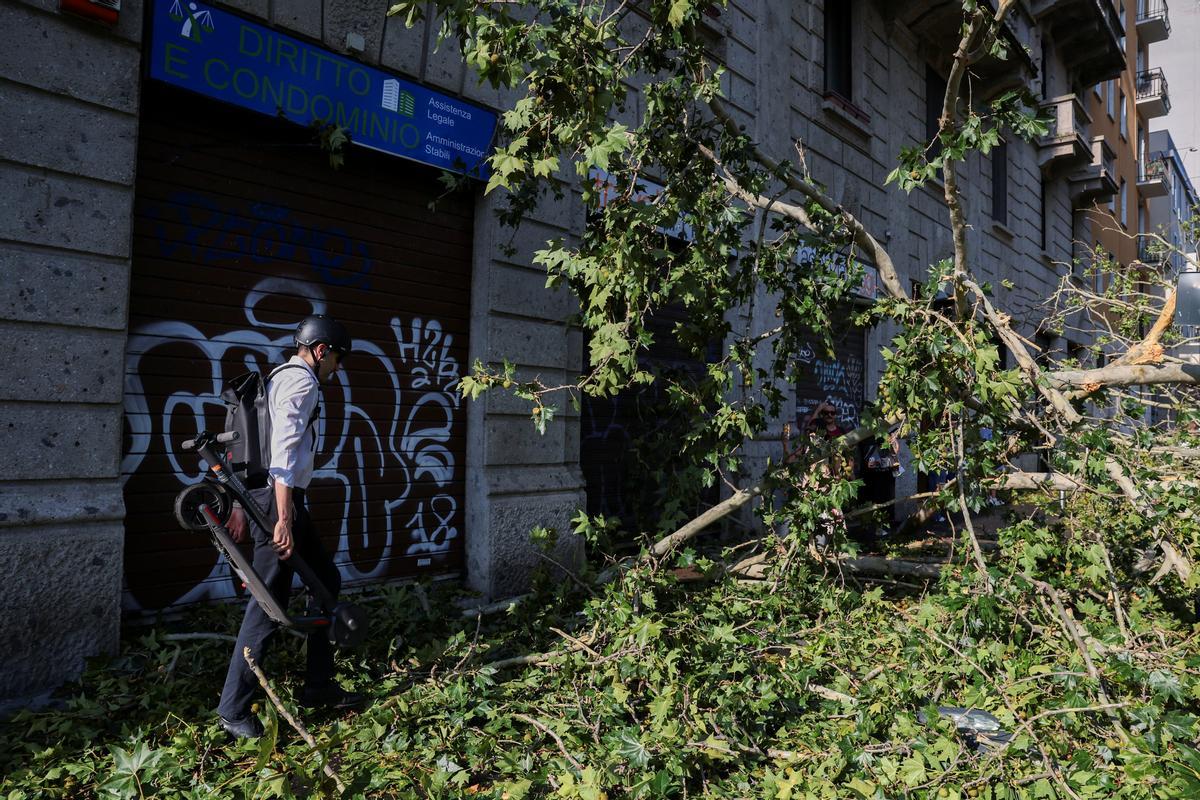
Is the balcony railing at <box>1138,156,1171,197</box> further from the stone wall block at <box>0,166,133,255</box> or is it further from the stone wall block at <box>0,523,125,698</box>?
the stone wall block at <box>0,523,125,698</box>

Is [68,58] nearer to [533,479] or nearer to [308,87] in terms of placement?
[308,87]

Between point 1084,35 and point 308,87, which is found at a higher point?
point 1084,35

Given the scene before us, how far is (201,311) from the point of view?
4.80m

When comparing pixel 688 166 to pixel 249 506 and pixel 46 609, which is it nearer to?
pixel 249 506

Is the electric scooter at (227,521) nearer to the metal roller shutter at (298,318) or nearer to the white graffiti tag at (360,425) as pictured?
the white graffiti tag at (360,425)

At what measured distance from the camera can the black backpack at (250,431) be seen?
3604 mm

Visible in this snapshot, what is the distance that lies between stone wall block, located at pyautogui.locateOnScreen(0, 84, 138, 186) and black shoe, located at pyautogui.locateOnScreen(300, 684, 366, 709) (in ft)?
9.42

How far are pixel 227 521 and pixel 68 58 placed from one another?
2.61 metres

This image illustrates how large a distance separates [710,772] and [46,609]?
3275 mm

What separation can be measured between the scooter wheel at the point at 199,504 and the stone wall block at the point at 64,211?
5.16 ft

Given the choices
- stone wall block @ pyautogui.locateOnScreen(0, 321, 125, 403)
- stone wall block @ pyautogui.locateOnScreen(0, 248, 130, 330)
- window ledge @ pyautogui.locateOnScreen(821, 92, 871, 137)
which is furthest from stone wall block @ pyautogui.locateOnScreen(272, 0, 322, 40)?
window ledge @ pyautogui.locateOnScreen(821, 92, 871, 137)

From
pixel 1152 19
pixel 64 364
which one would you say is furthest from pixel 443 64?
pixel 1152 19

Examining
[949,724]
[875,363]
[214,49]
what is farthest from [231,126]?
[875,363]

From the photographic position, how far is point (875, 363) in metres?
11.2
